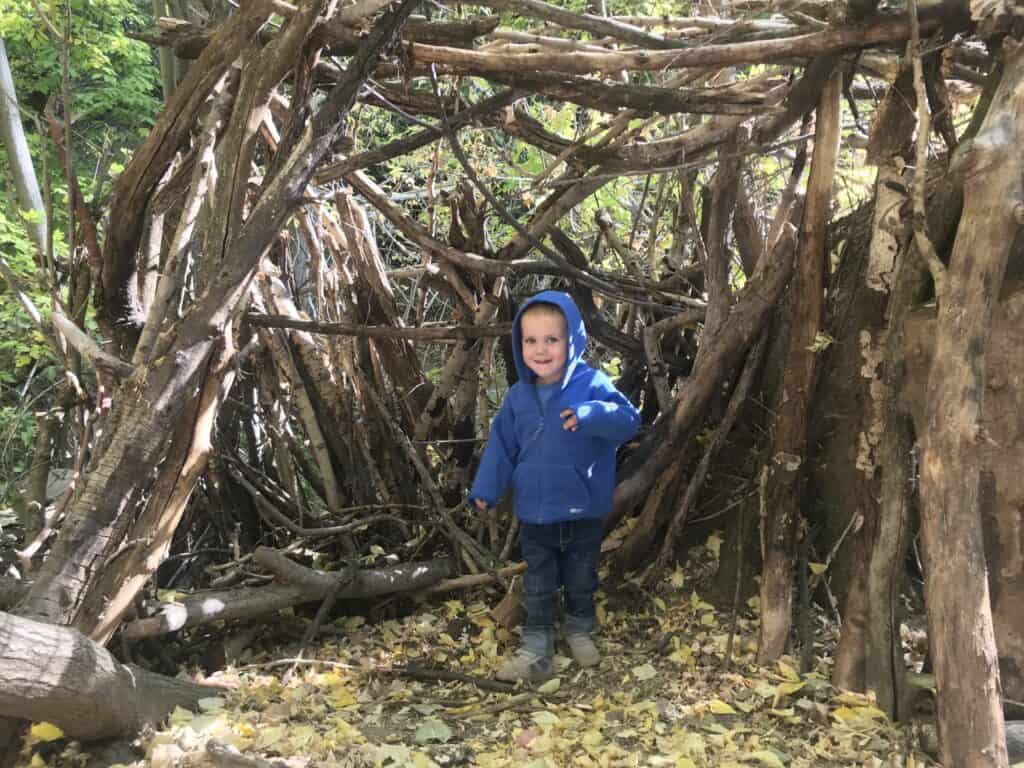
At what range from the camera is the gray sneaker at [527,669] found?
117 inches

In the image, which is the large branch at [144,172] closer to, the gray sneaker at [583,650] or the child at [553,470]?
the child at [553,470]

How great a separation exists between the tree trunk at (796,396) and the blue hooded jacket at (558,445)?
54cm

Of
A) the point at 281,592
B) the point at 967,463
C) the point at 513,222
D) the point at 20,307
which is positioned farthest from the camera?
the point at 20,307

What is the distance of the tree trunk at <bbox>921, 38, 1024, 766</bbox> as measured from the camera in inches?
81.0

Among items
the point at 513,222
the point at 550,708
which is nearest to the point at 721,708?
the point at 550,708

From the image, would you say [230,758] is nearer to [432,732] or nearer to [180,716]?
[180,716]

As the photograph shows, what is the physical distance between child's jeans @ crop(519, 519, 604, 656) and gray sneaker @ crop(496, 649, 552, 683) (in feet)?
0.37

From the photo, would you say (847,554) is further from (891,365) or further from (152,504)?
(152,504)

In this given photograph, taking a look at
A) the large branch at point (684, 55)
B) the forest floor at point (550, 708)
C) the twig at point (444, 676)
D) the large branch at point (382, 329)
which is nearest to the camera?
the forest floor at point (550, 708)

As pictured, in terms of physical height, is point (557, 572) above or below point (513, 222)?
below

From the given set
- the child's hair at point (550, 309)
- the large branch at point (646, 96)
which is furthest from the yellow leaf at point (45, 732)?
the large branch at point (646, 96)

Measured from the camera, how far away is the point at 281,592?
3281mm

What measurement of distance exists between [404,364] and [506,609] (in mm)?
1454

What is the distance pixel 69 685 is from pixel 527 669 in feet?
4.83
